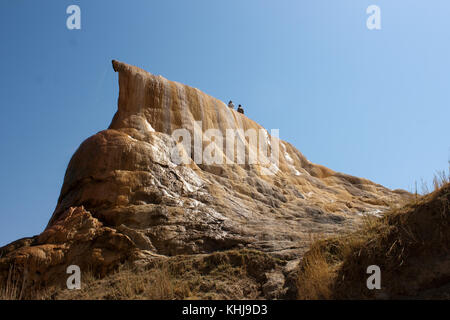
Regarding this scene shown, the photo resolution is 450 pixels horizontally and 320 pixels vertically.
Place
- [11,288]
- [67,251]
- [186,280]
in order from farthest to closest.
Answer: [67,251]
[11,288]
[186,280]

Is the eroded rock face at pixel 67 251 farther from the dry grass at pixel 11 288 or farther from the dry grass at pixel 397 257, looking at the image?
the dry grass at pixel 397 257

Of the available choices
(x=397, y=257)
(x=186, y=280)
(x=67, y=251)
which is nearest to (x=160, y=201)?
(x=67, y=251)

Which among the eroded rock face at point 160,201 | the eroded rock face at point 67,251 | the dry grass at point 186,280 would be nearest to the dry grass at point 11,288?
the eroded rock face at point 67,251

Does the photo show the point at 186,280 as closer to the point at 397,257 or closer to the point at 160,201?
the point at 160,201

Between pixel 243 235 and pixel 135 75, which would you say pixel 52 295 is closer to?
pixel 243 235

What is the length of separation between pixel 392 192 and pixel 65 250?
1910cm

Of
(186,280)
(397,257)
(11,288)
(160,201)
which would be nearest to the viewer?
(397,257)

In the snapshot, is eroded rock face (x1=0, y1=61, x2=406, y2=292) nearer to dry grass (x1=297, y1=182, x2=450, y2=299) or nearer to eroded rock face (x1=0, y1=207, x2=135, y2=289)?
eroded rock face (x1=0, y1=207, x2=135, y2=289)

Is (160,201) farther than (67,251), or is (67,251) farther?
(160,201)

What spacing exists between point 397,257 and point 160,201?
6.34 metres

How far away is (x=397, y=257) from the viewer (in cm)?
613

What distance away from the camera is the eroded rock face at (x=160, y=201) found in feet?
29.3
